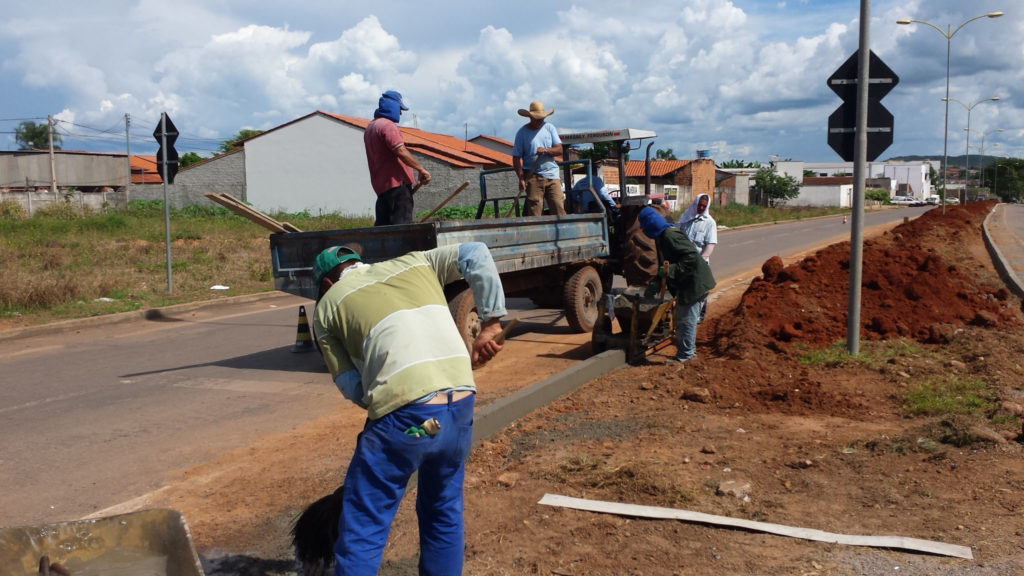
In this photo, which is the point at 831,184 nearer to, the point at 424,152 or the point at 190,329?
the point at 424,152

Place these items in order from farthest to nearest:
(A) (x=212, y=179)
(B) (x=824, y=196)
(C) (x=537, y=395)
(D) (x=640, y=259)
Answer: (B) (x=824, y=196)
(A) (x=212, y=179)
(D) (x=640, y=259)
(C) (x=537, y=395)

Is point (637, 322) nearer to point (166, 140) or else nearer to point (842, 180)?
point (166, 140)

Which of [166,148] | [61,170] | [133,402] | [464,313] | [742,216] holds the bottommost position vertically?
[133,402]

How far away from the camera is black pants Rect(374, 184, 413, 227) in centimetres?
855

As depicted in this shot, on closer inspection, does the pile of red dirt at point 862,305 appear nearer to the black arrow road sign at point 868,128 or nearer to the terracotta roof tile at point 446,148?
the black arrow road sign at point 868,128

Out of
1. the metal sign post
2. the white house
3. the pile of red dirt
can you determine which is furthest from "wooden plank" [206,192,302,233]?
the white house

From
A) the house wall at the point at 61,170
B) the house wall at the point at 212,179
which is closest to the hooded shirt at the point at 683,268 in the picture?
the house wall at the point at 212,179

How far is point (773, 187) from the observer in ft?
248

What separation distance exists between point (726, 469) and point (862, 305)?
567cm

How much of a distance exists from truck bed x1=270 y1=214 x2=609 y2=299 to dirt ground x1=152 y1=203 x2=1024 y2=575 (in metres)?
1.32

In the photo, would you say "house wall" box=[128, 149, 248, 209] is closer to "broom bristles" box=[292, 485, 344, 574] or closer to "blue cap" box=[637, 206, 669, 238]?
"blue cap" box=[637, 206, 669, 238]

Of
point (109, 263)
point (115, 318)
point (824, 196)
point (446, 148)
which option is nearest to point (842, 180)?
point (824, 196)

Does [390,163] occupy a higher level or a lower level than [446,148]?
lower

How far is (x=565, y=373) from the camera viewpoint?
7.20 metres
